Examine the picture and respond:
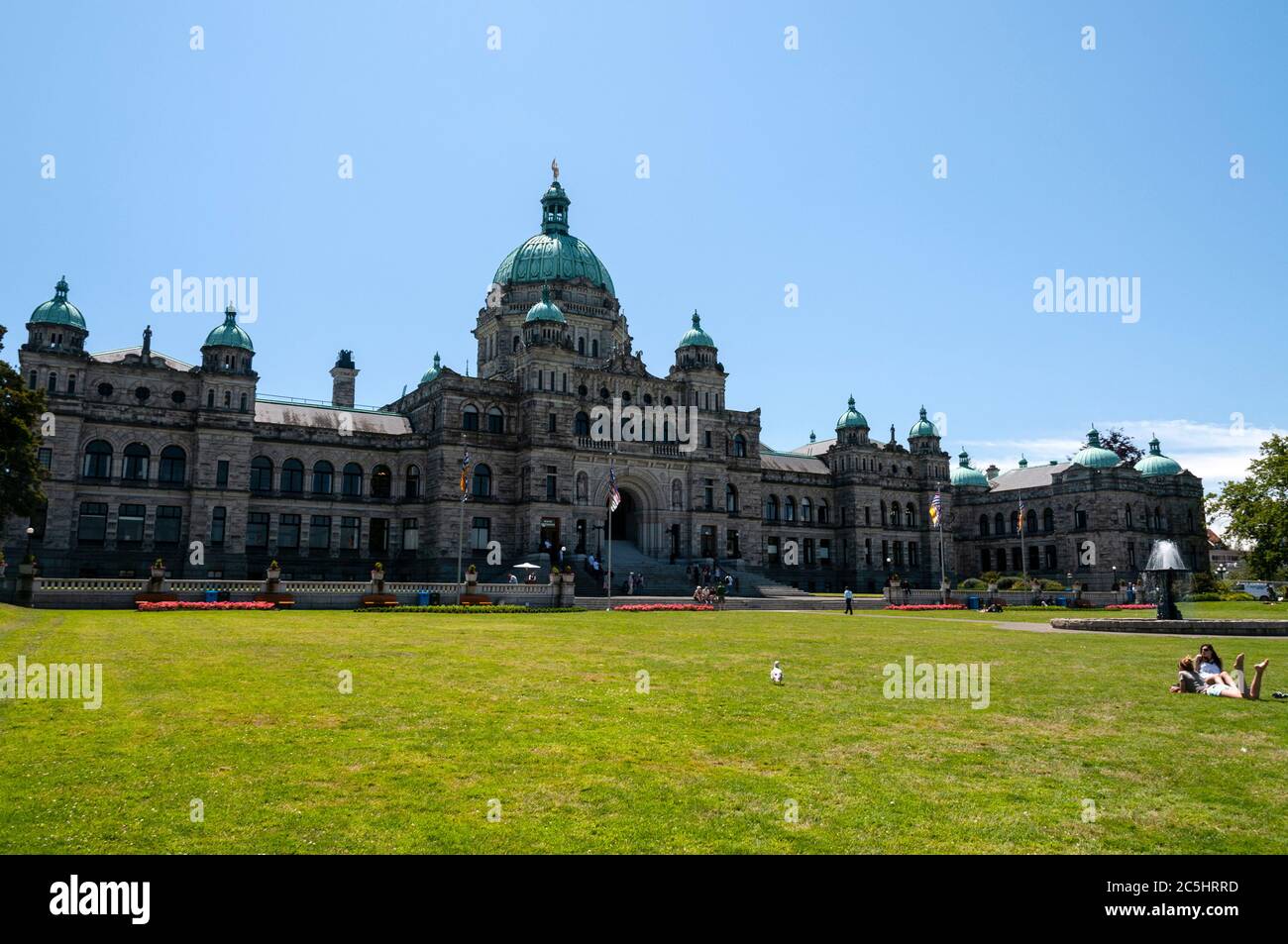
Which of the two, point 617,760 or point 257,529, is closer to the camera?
point 617,760

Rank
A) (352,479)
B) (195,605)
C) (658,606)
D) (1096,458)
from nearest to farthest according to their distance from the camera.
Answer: (195,605)
(658,606)
(352,479)
(1096,458)

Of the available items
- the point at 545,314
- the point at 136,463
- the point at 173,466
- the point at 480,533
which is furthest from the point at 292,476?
the point at 545,314

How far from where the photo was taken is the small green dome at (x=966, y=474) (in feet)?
329

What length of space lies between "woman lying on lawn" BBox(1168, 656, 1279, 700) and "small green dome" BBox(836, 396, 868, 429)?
241 ft

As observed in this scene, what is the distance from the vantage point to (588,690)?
16062mm

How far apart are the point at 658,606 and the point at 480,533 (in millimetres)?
22321

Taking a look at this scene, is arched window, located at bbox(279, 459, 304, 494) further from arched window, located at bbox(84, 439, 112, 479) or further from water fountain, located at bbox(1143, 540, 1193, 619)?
water fountain, located at bbox(1143, 540, 1193, 619)

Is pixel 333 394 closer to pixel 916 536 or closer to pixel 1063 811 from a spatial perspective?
pixel 916 536

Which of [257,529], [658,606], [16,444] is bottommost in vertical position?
[658,606]

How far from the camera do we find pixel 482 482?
6619cm

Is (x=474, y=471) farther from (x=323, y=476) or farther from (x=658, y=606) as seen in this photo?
(x=658, y=606)

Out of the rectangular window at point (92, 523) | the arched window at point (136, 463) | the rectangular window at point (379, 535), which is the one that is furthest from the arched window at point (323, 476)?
the rectangular window at point (92, 523)

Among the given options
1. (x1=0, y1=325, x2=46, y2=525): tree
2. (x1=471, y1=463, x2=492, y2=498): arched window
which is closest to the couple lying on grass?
(x1=0, y1=325, x2=46, y2=525): tree
